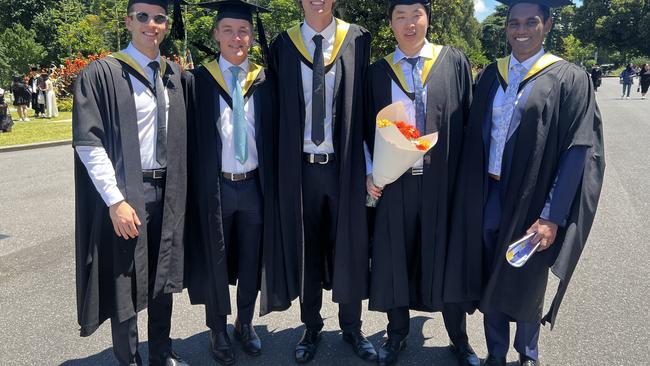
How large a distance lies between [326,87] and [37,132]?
14780 mm

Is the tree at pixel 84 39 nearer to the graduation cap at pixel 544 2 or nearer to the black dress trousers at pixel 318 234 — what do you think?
the black dress trousers at pixel 318 234

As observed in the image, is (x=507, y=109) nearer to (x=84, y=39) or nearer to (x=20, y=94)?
(x=20, y=94)

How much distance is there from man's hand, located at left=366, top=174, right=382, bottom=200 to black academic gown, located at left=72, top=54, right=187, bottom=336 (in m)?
1.15

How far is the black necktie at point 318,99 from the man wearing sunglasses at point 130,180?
791 mm

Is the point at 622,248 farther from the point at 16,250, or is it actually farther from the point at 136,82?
the point at 16,250


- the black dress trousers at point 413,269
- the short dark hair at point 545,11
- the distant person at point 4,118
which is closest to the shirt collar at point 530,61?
the short dark hair at point 545,11

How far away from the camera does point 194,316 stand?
3.88 metres

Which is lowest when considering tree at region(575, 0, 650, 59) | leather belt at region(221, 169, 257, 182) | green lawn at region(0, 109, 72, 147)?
green lawn at region(0, 109, 72, 147)

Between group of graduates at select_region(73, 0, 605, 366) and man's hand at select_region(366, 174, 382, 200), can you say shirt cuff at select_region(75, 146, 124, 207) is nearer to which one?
group of graduates at select_region(73, 0, 605, 366)

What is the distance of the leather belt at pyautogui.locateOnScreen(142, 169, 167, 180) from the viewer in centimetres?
283

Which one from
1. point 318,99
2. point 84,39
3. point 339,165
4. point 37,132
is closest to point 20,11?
point 84,39

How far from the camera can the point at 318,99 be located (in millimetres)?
2975

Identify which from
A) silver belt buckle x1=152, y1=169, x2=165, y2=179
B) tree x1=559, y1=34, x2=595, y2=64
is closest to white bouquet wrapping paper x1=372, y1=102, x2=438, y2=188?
silver belt buckle x1=152, y1=169, x2=165, y2=179

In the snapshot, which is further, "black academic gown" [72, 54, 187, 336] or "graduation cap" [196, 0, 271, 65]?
"graduation cap" [196, 0, 271, 65]
